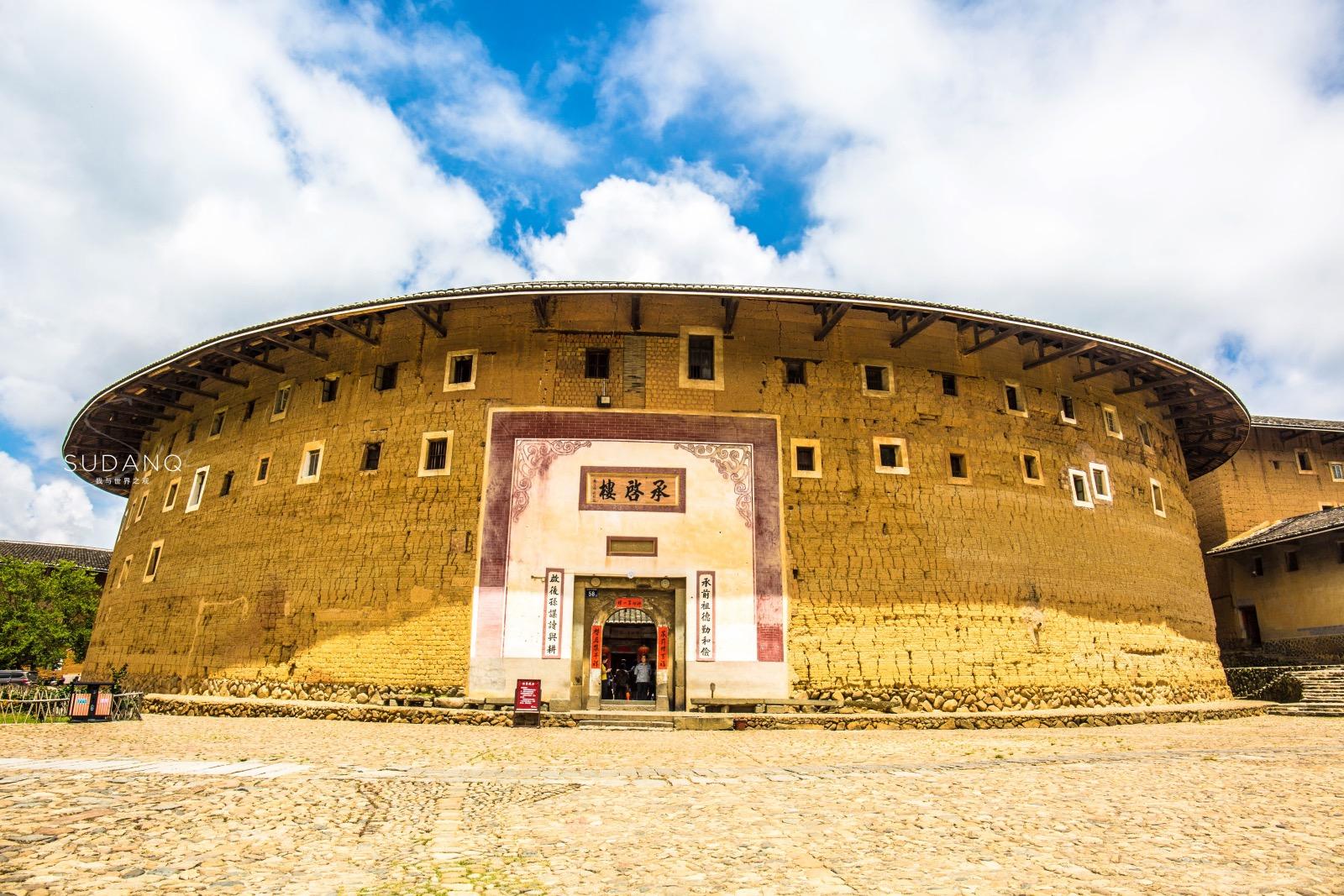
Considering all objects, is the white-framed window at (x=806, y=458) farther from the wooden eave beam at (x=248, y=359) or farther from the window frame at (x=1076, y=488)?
the wooden eave beam at (x=248, y=359)

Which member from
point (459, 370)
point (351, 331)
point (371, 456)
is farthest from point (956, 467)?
point (351, 331)

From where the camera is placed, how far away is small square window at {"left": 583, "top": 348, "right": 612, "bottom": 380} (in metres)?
16.6

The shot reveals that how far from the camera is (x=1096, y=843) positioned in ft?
15.7

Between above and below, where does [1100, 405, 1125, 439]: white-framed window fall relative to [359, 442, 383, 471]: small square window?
above

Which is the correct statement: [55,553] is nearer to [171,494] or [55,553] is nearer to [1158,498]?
[171,494]

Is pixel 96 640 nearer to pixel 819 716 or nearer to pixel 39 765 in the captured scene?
pixel 39 765

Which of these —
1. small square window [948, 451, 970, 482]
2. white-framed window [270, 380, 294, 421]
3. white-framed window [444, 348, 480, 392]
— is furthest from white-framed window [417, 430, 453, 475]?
small square window [948, 451, 970, 482]

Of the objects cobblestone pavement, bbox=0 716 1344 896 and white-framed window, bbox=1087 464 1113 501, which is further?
white-framed window, bbox=1087 464 1113 501

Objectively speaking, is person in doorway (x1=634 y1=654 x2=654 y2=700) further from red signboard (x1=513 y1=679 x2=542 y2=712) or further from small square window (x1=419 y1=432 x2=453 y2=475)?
small square window (x1=419 y1=432 x2=453 y2=475)

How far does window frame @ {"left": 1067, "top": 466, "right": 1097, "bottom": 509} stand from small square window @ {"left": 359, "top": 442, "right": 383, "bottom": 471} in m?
16.1

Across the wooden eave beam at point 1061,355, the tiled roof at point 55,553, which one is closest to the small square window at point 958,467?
the wooden eave beam at point 1061,355

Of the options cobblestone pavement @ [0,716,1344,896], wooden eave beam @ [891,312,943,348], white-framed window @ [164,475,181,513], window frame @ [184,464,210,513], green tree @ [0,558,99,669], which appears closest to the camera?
cobblestone pavement @ [0,716,1344,896]

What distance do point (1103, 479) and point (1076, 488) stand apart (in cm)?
115

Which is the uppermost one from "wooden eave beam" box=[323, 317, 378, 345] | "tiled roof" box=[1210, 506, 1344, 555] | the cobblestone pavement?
"wooden eave beam" box=[323, 317, 378, 345]
